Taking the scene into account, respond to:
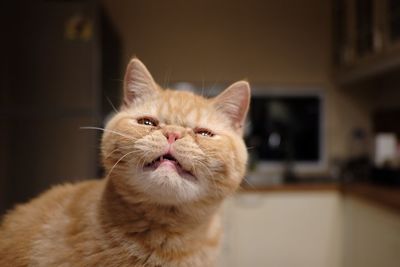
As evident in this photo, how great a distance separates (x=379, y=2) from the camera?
213cm

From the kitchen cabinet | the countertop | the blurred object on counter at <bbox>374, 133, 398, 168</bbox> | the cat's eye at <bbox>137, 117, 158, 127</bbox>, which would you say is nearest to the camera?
the cat's eye at <bbox>137, 117, 158, 127</bbox>

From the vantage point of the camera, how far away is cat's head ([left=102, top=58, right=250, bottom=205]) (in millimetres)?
Result: 625

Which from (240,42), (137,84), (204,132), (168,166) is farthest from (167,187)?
(240,42)

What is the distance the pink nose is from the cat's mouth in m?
0.02

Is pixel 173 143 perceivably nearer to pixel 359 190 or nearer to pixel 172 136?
pixel 172 136

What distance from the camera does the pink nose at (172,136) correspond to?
0.63 metres

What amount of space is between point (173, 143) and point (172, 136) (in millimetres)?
15

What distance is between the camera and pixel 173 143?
627mm

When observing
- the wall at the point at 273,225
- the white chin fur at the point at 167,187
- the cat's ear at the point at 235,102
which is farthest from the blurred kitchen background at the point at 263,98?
the white chin fur at the point at 167,187

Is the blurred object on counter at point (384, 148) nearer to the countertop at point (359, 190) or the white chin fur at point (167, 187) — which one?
the countertop at point (359, 190)

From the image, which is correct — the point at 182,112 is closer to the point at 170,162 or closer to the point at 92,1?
the point at 170,162

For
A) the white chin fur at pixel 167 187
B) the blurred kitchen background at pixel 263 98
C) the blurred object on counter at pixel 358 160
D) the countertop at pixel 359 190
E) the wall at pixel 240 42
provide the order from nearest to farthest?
the white chin fur at pixel 167 187 < the countertop at pixel 359 190 < the blurred kitchen background at pixel 263 98 < the blurred object on counter at pixel 358 160 < the wall at pixel 240 42

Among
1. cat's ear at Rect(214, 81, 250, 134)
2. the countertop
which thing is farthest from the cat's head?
the countertop

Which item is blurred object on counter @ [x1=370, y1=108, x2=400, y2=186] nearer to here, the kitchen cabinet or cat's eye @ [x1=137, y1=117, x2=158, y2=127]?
the kitchen cabinet
